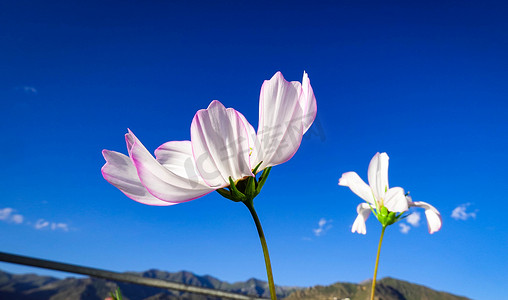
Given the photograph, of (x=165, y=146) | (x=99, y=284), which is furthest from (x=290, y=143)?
(x=99, y=284)

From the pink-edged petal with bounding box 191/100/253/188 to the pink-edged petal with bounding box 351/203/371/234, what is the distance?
18.8 inches

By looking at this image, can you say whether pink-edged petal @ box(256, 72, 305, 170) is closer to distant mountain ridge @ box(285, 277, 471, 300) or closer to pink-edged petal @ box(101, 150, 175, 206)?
pink-edged petal @ box(101, 150, 175, 206)

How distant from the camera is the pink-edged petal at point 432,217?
0.58m

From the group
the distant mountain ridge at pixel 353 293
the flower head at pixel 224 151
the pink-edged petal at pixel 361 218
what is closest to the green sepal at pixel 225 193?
the flower head at pixel 224 151

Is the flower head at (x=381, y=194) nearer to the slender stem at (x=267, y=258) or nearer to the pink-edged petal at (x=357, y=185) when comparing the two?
the pink-edged petal at (x=357, y=185)

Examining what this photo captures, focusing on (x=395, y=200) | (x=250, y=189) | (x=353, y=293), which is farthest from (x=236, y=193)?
(x=353, y=293)

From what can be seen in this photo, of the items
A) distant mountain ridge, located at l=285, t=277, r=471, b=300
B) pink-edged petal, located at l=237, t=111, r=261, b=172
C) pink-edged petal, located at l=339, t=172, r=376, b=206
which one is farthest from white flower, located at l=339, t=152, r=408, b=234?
pink-edged petal, located at l=237, t=111, r=261, b=172

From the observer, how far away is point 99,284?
1.31 meters

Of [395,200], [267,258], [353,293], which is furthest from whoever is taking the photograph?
[353,293]

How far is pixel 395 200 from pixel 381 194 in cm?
6

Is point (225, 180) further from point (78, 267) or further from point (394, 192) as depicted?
point (78, 267)

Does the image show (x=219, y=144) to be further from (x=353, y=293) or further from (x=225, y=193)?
(x=353, y=293)

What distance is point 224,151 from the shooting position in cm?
27

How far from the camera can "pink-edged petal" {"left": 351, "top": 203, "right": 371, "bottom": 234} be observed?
0.69 meters
